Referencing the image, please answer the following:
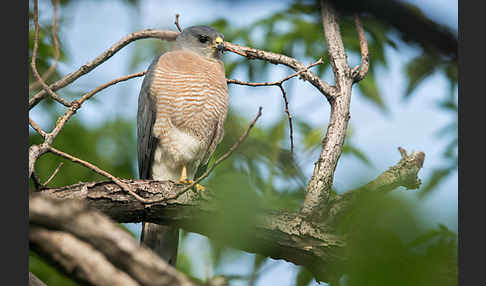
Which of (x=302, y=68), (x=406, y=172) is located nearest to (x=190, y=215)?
(x=302, y=68)

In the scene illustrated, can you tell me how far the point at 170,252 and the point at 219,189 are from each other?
2.30m

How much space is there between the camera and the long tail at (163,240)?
11.9ft

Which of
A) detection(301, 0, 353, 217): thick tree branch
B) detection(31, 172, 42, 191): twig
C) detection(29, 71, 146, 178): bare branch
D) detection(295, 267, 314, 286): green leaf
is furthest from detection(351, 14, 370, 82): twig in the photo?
detection(31, 172, 42, 191): twig

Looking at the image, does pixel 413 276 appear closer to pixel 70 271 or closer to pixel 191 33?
pixel 70 271

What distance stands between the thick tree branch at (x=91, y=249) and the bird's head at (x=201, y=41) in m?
3.40

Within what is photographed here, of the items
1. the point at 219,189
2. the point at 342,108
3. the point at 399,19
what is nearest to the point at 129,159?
the point at 342,108

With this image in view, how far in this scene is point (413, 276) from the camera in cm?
98

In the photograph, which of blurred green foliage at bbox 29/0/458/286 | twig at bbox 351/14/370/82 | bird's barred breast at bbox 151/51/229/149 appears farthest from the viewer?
bird's barred breast at bbox 151/51/229/149

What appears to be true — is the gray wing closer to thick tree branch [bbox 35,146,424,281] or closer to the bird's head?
the bird's head

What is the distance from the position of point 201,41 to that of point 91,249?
3580mm

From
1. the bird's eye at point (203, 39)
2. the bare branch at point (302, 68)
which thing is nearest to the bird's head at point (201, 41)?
the bird's eye at point (203, 39)

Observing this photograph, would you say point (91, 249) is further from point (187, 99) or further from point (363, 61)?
point (187, 99)

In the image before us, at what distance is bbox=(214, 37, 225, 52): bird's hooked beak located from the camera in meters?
4.45

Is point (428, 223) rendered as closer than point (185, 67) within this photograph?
Yes
